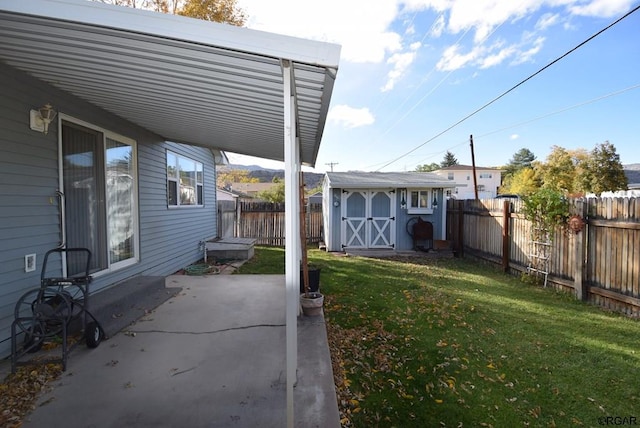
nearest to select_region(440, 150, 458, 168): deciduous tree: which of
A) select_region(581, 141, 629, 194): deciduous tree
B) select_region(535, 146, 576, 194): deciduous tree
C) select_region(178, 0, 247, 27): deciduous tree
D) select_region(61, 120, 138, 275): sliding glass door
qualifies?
select_region(535, 146, 576, 194): deciduous tree

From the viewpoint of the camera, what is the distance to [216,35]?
194cm

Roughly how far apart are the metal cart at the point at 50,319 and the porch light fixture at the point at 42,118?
1.29 meters

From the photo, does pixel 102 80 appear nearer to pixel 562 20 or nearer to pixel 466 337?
pixel 466 337

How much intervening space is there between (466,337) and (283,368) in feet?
7.51

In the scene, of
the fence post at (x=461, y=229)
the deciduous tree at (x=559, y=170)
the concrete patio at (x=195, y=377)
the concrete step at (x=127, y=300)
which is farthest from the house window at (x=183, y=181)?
the deciduous tree at (x=559, y=170)

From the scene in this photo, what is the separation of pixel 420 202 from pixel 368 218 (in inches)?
71.0

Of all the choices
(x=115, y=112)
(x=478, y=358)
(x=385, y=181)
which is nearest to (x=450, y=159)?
(x=385, y=181)

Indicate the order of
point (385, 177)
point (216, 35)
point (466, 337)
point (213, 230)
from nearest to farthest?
point (216, 35)
point (466, 337)
point (213, 230)
point (385, 177)

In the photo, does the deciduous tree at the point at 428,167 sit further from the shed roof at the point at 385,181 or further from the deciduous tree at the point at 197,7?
the shed roof at the point at 385,181

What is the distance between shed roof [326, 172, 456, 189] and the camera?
10.5 metres

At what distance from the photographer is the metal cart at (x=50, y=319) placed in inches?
109

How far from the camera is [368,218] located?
10852mm

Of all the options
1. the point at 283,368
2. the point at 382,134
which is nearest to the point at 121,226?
the point at 283,368

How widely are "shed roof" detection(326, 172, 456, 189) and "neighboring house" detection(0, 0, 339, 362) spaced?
4.75 m
